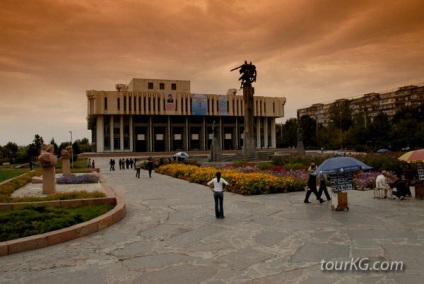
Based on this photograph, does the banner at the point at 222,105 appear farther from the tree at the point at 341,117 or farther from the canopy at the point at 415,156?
the canopy at the point at 415,156

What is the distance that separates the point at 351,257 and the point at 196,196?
9.49 meters

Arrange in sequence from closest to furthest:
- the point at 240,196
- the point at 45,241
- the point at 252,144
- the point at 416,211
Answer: the point at 45,241
the point at 416,211
the point at 240,196
the point at 252,144

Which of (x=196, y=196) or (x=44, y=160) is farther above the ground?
(x=44, y=160)

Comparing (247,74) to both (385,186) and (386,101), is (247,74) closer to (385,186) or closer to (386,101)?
(385,186)

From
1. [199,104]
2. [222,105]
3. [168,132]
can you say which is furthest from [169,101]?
[222,105]

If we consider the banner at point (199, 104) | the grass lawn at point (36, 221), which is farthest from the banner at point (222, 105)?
the grass lawn at point (36, 221)

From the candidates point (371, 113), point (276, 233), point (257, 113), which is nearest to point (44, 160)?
point (276, 233)

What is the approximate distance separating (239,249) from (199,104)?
77.2 meters

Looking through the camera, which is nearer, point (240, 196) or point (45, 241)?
point (45, 241)

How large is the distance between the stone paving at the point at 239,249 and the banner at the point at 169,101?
234 ft

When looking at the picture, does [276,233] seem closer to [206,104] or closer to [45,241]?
[45,241]

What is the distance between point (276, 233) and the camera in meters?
8.51

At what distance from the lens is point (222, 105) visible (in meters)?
86.0

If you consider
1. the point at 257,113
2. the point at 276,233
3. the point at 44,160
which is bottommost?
the point at 276,233
